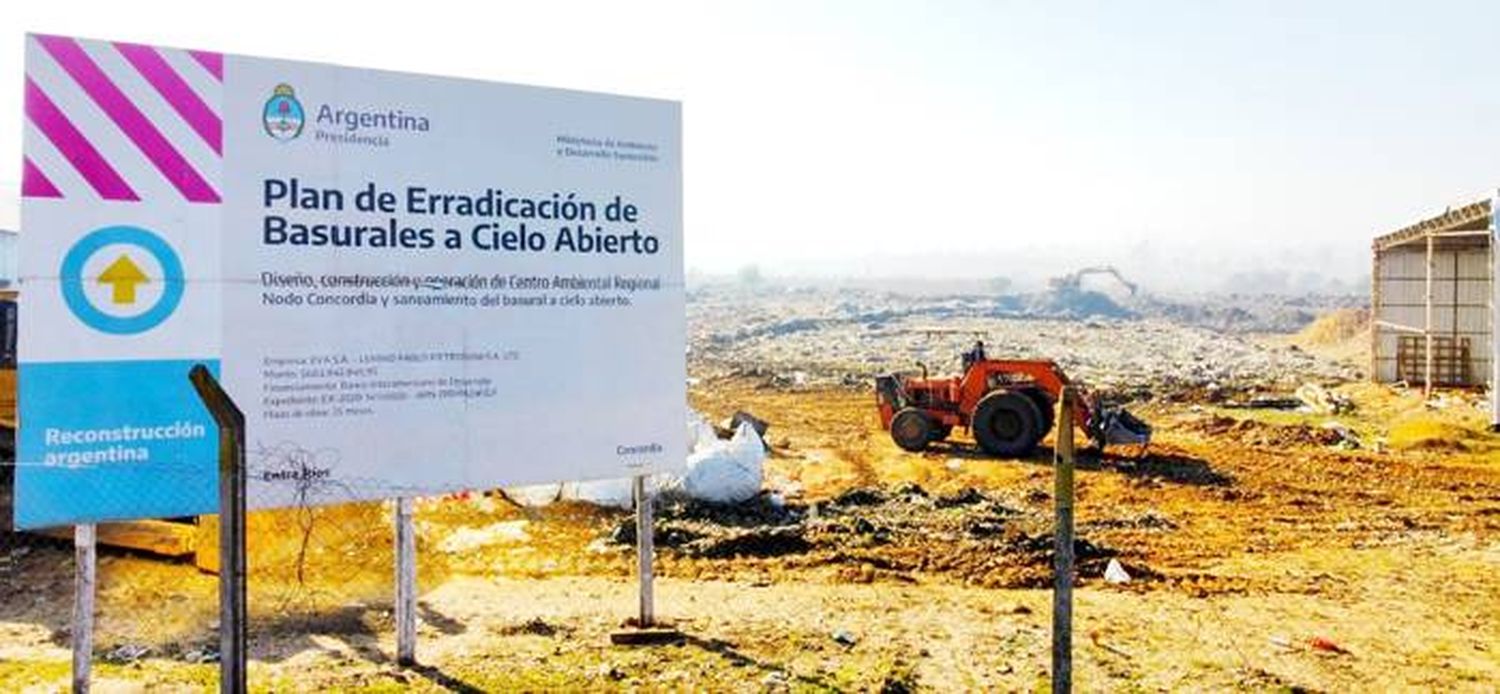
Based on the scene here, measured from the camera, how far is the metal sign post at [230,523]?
4000 mm

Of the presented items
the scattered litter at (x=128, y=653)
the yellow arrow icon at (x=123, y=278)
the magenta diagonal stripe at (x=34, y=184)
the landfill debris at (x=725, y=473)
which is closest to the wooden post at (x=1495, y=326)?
the landfill debris at (x=725, y=473)

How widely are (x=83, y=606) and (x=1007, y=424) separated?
36.5 feet

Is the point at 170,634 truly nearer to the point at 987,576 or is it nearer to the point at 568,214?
the point at 568,214

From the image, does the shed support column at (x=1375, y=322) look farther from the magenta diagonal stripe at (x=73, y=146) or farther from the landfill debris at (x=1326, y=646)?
the magenta diagonal stripe at (x=73, y=146)

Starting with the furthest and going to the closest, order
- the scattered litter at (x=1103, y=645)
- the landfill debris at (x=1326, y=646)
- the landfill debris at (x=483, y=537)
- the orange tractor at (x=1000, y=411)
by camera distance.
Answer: the orange tractor at (x=1000, y=411)
the landfill debris at (x=483, y=537)
the landfill debris at (x=1326, y=646)
the scattered litter at (x=1103, y=645)

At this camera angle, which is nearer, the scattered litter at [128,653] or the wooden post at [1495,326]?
the scattered litter at [128,653]

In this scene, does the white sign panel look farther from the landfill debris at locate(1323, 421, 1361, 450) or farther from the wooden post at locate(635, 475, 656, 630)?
the landfill debris at locate(1323, 421, 1361, 450)

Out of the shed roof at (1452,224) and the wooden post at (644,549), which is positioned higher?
the shed roof at (1452,224)

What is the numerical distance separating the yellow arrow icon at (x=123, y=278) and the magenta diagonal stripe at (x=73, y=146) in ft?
0.97

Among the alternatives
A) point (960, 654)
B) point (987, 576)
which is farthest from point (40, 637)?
point (987, 576)

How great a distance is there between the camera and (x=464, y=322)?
6.18m

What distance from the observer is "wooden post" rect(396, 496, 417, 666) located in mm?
6176

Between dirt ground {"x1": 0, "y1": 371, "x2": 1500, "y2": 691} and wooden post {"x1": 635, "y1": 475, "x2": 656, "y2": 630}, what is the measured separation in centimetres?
25

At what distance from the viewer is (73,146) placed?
17.0ft
